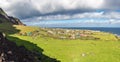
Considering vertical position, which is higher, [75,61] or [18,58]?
[18,58]

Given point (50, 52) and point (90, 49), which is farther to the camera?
point (90, 49)

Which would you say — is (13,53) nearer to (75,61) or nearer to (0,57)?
(0,57)

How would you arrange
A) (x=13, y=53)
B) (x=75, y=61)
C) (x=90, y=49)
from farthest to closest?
(x=90, y=49), (x=75, y=61), (x=13, y=53)

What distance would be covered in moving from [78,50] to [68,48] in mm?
9196

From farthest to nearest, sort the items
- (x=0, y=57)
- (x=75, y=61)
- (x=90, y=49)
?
(x=90, y=49) < (x=75, y=61) < (x=0, y=57)

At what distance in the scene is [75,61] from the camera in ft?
463

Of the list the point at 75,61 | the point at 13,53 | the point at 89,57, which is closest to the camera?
the point at 13,53

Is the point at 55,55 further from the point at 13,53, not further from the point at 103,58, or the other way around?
the point at 13,53

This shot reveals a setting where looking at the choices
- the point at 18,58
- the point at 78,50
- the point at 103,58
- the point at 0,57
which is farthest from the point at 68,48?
the point at 0,57

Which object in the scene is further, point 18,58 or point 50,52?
point 50,52

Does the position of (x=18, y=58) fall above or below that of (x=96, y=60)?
above

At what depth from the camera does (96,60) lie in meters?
144

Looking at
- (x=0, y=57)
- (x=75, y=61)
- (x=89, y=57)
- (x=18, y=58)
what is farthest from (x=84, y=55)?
(x=0, y=57)

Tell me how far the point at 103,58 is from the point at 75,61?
57.9 ft
